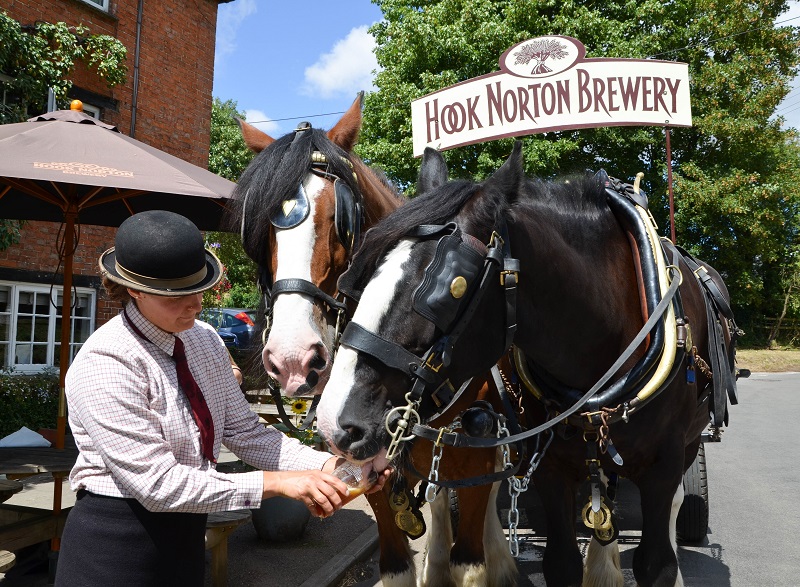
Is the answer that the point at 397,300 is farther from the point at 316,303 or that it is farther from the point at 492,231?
the point at 316,303

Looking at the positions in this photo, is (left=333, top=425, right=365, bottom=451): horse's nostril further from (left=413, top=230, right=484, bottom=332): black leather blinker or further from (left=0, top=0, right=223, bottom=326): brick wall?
(left=0, top=0, right=223, bottom=326): brick wall

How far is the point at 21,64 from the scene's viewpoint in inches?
327

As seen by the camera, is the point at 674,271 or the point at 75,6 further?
the point at 75,6

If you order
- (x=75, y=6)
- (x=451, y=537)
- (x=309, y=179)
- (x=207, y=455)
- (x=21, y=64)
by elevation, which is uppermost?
(x=75, y=6)

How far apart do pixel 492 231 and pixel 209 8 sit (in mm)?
11304

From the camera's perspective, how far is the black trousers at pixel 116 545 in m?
1.82

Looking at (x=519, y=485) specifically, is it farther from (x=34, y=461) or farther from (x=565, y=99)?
(x=565, y=99)

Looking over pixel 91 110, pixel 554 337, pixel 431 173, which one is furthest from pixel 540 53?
pixel 91 110

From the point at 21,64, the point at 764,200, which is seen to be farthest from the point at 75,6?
the point at 764,200

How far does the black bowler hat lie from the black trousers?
0.61 metres

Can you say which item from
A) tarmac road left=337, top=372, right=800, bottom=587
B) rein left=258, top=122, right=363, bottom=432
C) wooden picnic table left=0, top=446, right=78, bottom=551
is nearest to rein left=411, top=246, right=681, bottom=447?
rein left=258, top=122, right=363, bottom=432

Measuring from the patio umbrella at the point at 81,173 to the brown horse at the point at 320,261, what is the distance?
789mm

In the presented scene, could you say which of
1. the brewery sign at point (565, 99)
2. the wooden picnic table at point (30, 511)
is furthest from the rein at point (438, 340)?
the brewery sign at point (565, 99)

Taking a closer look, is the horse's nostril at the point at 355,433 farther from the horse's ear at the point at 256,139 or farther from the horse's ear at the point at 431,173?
the horse's ear at the point at 256,139
